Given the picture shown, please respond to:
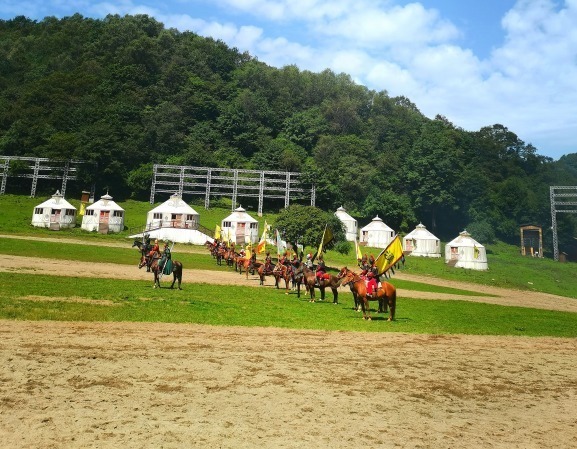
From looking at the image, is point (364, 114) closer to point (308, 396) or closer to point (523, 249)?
point (523, 249)

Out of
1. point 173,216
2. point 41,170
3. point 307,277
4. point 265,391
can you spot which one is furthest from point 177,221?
point 265,391

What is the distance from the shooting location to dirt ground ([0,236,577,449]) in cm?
625

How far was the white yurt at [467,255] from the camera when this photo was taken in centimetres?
6269

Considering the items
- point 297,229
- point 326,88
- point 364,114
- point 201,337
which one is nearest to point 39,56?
point 326,88

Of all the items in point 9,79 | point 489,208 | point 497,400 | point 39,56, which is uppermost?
point 39,56

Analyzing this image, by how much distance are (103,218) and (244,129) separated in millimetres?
70450

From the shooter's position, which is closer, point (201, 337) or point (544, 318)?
point (201, 337)

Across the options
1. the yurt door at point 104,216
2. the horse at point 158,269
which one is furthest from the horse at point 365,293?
the yurt door at point 104,216

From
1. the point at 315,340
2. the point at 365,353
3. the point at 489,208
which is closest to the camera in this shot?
the point at 365,353

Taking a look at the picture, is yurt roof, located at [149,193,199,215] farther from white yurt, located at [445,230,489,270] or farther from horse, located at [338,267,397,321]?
horse, located at [338,267,397,321]

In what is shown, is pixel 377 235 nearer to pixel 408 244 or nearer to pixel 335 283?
pixel 408 244

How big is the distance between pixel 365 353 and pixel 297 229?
36687 mm

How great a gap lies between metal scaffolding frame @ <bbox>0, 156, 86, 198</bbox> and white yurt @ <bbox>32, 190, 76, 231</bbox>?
24899 mm

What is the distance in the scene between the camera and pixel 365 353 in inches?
472
